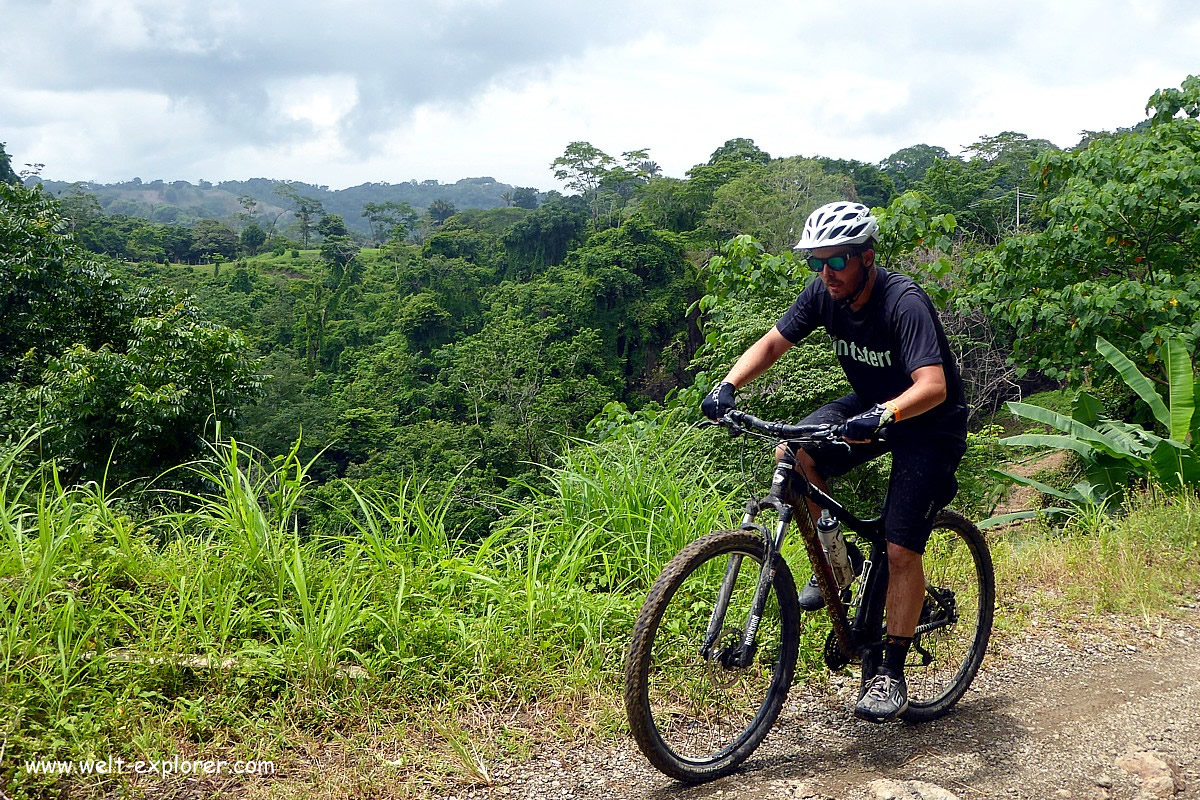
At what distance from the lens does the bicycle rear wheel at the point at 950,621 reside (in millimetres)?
3283

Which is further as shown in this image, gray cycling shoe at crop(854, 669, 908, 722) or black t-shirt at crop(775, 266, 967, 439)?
gray cycling shoe at crop(854, 669, 908, 722)

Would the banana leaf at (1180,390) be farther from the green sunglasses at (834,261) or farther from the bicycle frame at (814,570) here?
the green sunglasses at (834,261)

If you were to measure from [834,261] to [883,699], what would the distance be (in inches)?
58.7

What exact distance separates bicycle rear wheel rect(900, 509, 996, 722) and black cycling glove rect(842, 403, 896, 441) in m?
0.87

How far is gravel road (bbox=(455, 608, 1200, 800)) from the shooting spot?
272cm

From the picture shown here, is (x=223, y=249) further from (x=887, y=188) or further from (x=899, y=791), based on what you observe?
(x=899, y=791)

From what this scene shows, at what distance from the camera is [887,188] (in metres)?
56.7

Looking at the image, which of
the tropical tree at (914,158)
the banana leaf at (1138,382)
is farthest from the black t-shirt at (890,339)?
the tropical tree at (914,158)

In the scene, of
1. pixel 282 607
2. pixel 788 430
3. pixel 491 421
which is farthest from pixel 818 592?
pixel 491 421

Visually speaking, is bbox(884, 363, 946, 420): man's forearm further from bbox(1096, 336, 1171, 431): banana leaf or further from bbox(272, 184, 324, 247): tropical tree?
bbox(272, 184, 324, 247): tropical tree

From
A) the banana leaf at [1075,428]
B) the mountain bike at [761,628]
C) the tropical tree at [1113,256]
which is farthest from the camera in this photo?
the tropical tree at [1113,256]

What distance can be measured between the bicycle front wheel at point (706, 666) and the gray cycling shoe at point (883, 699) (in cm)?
27

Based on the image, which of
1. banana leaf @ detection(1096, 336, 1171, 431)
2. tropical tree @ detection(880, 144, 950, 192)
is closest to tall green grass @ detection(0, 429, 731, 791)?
banana leaf @ detection(1096, 336, 1171, 431)

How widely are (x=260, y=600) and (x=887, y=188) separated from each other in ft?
193
